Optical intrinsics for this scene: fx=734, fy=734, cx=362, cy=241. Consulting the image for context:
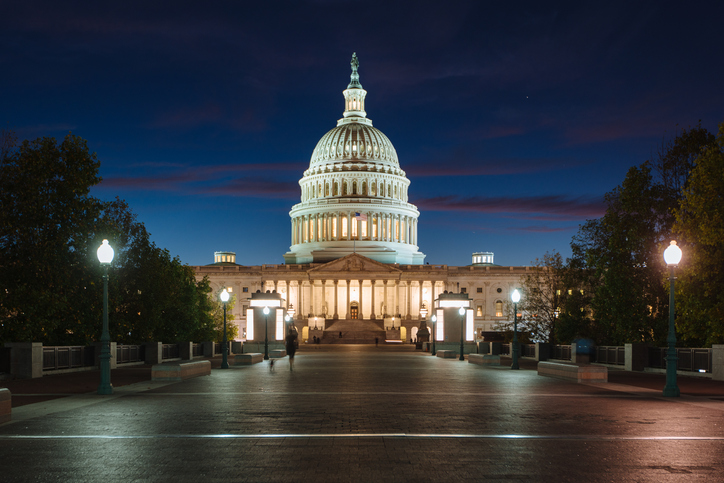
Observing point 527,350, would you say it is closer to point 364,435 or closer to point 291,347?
point 291,347

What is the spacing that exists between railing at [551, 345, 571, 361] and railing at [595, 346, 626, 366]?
6.70 feet

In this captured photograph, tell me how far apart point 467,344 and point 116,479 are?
176ft

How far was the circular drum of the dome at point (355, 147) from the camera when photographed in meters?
165

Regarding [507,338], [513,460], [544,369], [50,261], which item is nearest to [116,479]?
[513,460]

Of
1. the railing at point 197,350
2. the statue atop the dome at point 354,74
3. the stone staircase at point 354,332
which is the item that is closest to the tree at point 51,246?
the railing at point 197,350

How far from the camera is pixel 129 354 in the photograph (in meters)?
42.4

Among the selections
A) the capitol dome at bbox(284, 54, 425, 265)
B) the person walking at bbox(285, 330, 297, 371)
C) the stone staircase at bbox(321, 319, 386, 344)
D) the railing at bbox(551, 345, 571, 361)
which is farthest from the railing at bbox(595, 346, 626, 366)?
the capitol dome at bbox(284, 54, 425, 265)

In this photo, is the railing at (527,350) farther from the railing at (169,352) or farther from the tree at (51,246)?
the tree at (51,246)

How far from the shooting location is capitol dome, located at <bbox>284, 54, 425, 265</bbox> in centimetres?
15800

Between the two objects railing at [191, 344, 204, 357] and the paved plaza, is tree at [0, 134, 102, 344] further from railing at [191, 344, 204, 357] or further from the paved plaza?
railing at [191, 344, 204, 357]

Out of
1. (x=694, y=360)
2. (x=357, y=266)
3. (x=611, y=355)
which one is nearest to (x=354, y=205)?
(x=357, y=266)

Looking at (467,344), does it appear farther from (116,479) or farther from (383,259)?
(383,259)

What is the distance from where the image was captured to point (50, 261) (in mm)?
36312

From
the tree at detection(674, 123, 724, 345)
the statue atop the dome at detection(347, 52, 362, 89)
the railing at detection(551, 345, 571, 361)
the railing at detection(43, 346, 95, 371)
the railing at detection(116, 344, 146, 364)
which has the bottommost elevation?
the railing at detection(551, 345, 571, 361)
